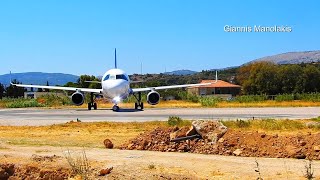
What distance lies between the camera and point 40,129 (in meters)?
27.1

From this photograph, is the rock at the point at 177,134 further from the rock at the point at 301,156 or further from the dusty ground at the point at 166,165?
the rock at the point at 301,156

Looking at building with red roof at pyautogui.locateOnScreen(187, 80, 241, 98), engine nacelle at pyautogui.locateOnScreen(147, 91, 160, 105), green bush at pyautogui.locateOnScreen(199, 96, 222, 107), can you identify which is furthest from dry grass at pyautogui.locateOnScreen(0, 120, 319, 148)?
building with red roof at pyautogui.locateOnScreen(187, 80, 241, 98)

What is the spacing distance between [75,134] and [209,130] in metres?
7.73

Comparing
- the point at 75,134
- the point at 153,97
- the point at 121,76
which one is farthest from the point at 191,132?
the point at 153,97

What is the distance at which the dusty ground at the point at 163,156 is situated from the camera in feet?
42.2

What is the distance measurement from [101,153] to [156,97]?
3270 cm

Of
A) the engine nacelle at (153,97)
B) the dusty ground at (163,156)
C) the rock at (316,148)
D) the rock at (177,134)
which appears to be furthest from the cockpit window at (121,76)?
the rock at (316,148)

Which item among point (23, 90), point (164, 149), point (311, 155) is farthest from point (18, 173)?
point (23, 90)

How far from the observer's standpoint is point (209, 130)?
1822 cm

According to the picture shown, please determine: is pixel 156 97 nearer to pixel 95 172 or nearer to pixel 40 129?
pixel 40 129

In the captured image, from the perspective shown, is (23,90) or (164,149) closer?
(164,149)

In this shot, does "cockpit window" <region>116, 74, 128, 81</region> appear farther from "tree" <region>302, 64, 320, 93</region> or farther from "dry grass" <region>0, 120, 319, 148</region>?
"tree" <region>302, 64, 320, 93</region>

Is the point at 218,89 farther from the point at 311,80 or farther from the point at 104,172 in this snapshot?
the point at 104,172

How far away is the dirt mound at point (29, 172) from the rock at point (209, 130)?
5949 mm
